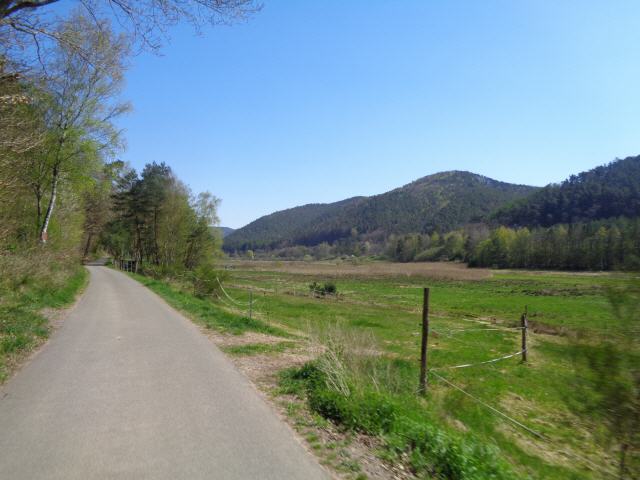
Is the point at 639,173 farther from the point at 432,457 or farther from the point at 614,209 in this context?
the point at 432,457

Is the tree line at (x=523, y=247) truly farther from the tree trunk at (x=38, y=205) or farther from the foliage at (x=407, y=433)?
the tree trunk at (x=38, y=205)

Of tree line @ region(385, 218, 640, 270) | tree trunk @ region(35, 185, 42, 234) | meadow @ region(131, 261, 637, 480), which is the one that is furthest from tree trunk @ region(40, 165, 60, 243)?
tree line @ region(385, 218, 640, 270)

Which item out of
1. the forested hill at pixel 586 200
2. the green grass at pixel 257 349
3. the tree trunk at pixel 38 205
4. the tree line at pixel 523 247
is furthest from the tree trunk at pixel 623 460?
the forested hill at pixel 586 200

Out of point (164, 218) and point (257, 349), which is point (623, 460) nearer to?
point (257, 349)

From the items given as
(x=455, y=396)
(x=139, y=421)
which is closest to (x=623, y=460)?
(x=139, y=421)

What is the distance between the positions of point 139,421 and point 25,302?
34.8 ft

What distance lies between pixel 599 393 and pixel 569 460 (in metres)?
4.39

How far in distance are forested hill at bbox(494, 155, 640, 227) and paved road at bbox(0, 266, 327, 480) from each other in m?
147

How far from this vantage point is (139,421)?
5055mm

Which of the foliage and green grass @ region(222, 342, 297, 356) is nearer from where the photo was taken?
the foliage

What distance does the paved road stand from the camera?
12.9 ft

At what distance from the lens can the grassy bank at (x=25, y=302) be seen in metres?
8.19

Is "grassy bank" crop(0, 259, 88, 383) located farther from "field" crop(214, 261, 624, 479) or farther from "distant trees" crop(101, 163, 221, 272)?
"distant trees" crop(101, 163, 221, 272)

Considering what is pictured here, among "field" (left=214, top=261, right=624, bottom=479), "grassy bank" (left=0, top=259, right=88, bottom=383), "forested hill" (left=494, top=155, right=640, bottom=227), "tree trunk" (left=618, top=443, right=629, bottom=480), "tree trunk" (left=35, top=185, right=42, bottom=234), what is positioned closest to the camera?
"tree trunk" (left=618, top=443, right=629, bottom=480)
